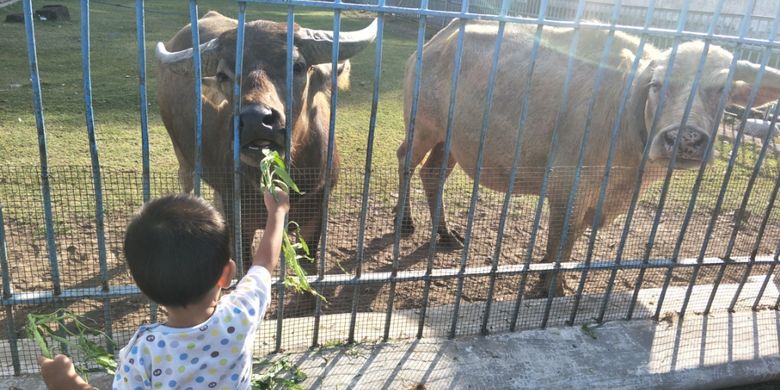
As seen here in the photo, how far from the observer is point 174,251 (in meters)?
1.64

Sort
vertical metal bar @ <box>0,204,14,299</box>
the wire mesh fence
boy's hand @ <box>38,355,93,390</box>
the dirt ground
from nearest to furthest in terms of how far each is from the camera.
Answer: boy's hand @ <box>38,355,93,390</box> → vertical metal bar @ <box>0,204,14,299</box> → the wire mesh fence → the dirt ground

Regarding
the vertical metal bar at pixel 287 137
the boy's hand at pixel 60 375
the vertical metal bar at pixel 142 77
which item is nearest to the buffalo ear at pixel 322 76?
the vertical metal bar at pixel 287 137

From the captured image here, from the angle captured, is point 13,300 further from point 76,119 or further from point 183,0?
point 183,0

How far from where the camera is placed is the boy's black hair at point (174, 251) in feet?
5.38

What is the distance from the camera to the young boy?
5.41 feet

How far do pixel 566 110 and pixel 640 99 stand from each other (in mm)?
598

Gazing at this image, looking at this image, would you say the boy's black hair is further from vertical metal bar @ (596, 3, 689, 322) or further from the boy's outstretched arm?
vertical metal bar @ (596, 3, 689, 322)

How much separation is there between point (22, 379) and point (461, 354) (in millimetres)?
2394

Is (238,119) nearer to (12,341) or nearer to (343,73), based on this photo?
(12,341)

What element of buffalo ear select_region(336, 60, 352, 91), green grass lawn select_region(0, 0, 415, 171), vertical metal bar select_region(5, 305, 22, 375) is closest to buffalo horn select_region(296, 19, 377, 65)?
buffalo ear select_region(336, 60, 352, 91)

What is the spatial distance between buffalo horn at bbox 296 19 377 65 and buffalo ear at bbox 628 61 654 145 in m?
1.98

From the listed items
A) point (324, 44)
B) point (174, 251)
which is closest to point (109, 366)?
point (174, 251)

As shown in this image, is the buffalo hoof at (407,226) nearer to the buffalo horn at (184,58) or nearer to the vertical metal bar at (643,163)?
the vertical metal bar at (643,163)

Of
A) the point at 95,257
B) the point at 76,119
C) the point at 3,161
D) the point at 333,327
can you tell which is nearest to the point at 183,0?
the point at 76,119
